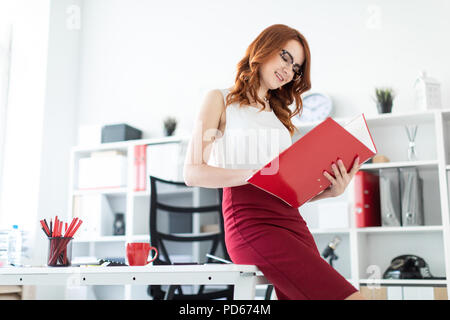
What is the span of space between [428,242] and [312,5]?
5.69ft

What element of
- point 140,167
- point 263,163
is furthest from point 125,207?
point 263,163

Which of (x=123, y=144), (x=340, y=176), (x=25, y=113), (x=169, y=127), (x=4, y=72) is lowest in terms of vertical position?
(x=340, y=176)

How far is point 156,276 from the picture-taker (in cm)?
111

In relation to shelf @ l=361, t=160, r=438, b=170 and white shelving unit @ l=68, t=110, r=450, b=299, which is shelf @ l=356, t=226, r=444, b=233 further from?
shelf @ l=361, t=160, r=438, b=170

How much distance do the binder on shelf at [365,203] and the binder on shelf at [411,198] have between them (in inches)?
6.6

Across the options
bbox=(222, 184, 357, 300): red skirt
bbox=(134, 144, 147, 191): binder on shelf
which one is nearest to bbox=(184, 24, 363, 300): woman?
bbox=(222, 184, 357, 300): red skirt

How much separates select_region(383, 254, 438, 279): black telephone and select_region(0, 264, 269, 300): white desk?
1.84 metres

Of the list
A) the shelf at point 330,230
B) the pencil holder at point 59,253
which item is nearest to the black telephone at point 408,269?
the shelf at point 330,230

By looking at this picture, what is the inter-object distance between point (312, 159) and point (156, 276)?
0.45 m

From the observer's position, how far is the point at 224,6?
151 inches

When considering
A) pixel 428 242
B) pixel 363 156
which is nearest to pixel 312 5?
pixel 428 242

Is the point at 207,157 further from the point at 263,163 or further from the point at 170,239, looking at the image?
the point at 170,239

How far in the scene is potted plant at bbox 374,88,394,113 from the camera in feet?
10.0
